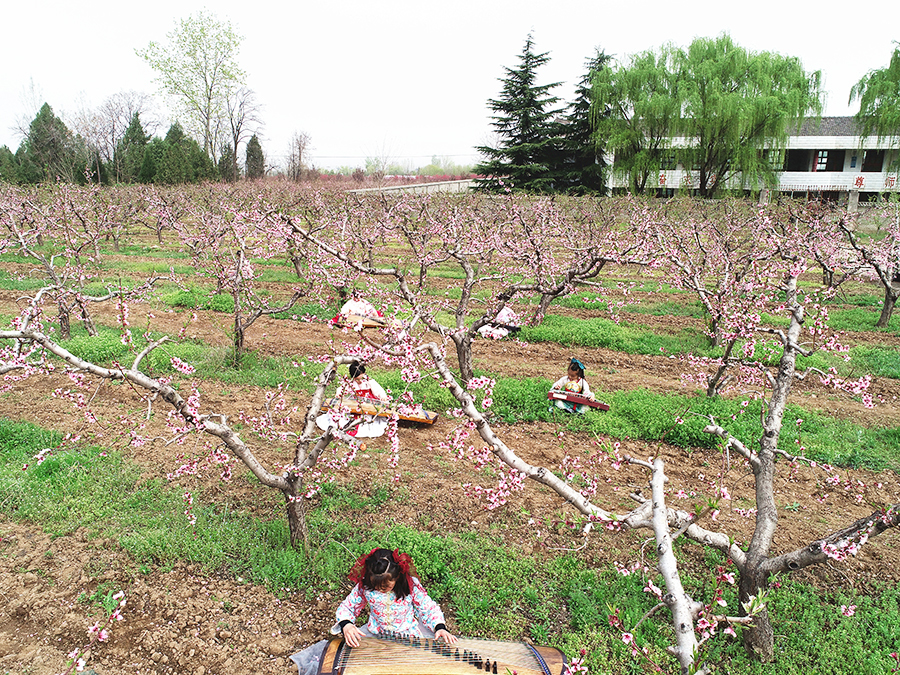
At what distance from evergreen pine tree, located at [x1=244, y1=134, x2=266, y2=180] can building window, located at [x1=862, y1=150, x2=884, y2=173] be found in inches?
1681

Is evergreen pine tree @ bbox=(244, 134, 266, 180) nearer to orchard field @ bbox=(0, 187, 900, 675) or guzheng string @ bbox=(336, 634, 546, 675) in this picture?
orchard field @ bbox=(0, 187, 900, 675)

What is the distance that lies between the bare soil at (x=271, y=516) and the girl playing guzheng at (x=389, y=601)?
0.46m

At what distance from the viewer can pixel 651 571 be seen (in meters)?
4.88

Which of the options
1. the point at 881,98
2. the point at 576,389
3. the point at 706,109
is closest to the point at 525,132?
the point at 706,109

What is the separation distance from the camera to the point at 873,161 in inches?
1438

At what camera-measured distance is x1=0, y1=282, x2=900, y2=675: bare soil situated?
4.04m

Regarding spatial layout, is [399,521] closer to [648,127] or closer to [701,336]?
[701,336]

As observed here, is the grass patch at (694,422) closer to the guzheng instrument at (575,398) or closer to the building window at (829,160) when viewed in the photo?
→ the guzheng instrument at (575,398)

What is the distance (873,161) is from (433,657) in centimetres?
4538

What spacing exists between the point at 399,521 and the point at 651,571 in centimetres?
236

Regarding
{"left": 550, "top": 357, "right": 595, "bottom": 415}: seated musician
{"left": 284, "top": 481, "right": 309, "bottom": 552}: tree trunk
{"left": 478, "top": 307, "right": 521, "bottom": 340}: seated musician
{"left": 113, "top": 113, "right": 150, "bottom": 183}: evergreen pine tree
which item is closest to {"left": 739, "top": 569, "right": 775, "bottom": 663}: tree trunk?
{"left": 284, "top": 481, "right": 309, "bottom": 552}: tree trunk

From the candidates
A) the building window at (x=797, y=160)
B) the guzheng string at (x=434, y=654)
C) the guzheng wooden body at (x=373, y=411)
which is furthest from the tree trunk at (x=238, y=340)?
the building window at (x=797, y=160)

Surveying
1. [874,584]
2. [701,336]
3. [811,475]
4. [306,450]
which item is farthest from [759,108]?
[306,450]

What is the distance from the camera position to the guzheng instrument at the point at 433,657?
11.7 feet
